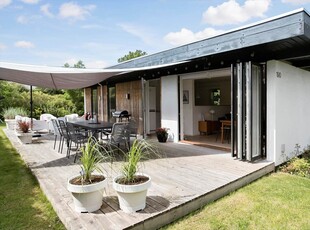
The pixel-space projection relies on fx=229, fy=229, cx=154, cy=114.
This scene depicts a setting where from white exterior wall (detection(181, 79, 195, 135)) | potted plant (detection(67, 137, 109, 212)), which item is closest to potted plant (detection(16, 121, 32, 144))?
white exterior wall (detection(181, 79, 195, 135))

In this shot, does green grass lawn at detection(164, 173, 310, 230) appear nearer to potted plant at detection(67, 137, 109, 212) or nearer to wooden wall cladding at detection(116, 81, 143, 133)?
potted plant at detection(67, 137, 109, 212)

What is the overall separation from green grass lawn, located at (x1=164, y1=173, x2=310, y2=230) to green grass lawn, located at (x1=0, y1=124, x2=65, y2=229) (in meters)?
1.62

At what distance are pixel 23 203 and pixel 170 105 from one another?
5286 millimetres

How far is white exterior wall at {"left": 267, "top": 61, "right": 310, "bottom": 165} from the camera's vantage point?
5.19 meters

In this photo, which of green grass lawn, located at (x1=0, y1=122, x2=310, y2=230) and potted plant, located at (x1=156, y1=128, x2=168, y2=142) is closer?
green grass lawn, located at (x1=0, y1=122, x2=310, y2=230)

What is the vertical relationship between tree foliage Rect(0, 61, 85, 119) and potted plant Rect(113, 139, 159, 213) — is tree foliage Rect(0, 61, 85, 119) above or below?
above

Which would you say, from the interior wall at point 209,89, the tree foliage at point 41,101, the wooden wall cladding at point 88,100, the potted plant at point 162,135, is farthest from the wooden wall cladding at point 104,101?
the tree foliage at point 41,101

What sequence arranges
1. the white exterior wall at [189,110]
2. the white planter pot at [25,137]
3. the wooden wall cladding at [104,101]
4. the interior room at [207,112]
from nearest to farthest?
the white planter pot at [25,137] → the interior room at [207,112] → the white exterior wall at [189,110] → the wooden wall cladding at [104,101]

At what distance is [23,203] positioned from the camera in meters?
3.44

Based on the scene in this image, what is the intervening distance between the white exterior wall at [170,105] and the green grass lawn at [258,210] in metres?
3.67

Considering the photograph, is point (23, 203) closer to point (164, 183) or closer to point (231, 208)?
point (164, 183)

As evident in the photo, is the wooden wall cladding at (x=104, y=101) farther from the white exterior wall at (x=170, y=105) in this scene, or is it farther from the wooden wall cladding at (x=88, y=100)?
the white exterior wall at (x=170, y=105)

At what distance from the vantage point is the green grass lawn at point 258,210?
2.93 meters

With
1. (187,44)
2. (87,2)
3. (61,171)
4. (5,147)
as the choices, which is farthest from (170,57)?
(5,147)
